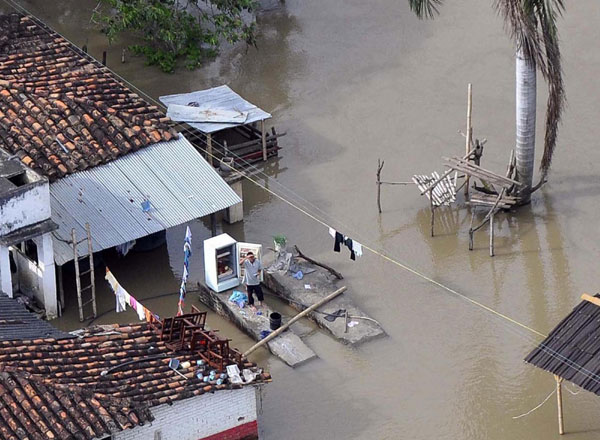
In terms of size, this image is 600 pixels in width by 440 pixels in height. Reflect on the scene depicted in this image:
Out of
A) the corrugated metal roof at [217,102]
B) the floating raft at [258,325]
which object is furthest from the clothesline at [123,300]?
the corrugated metal roof at [217,102]

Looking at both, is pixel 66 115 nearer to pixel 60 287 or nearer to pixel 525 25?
pixel 60 287

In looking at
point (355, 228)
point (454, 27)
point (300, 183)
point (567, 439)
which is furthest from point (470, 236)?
point (454, 27)

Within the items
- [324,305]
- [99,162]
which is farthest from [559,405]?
[99,162]

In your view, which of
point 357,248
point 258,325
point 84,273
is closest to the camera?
point 258,325

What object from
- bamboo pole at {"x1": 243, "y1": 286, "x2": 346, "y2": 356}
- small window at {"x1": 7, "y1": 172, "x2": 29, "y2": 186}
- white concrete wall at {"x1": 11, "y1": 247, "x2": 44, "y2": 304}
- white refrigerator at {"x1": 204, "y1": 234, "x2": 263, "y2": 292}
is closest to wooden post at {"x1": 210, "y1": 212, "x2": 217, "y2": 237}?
white refrigerator at {"x1": 204, "y1": 234, "x2": 263, "y2": 292}

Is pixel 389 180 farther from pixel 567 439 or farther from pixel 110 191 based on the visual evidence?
pixel 567 439

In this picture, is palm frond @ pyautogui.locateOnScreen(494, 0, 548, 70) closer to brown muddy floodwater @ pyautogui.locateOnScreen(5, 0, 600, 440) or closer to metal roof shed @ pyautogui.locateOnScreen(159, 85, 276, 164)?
brown muddy floodwater @ pyautogui.locateOnScreen(5, 0, 600, 440)

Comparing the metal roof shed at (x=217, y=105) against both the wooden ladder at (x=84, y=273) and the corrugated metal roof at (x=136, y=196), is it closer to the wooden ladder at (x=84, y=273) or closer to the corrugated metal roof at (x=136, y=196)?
the corrugated metal roof at (x=136, y=196)

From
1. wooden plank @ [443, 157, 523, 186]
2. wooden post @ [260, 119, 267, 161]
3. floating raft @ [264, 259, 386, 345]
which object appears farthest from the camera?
wooden post @ [260, 119, 267, 161]
